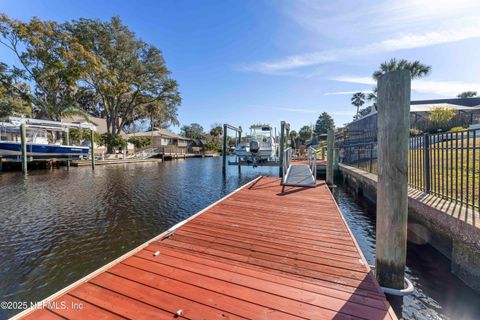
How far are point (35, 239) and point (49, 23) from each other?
26.4 metres

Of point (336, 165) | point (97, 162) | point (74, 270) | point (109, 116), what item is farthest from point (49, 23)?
point (336, 165)

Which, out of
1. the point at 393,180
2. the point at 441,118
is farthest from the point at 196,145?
the point at 393,180

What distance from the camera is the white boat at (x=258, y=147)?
15344 millimetres

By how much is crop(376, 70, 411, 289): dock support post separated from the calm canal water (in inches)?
38.1

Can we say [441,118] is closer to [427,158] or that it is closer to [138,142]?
[427,158]

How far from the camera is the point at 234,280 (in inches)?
96.9

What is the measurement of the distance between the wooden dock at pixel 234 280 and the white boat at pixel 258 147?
11.3 meters

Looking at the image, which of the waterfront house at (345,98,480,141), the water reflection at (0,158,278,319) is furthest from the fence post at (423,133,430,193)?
the waterfront house at (345,98,480,141)

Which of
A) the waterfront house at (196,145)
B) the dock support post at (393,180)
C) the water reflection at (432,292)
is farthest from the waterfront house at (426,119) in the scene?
the waterfront house at (196,145)

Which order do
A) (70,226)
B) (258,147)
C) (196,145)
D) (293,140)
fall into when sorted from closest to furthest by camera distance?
1. (70,226)
2. (258,147)
3. (293,140)
4. (196,145)

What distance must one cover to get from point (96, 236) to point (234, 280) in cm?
472

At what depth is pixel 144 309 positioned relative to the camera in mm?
1994

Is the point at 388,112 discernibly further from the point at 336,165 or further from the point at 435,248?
the point at 336,165

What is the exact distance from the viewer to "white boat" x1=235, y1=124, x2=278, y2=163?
50.3 feet
